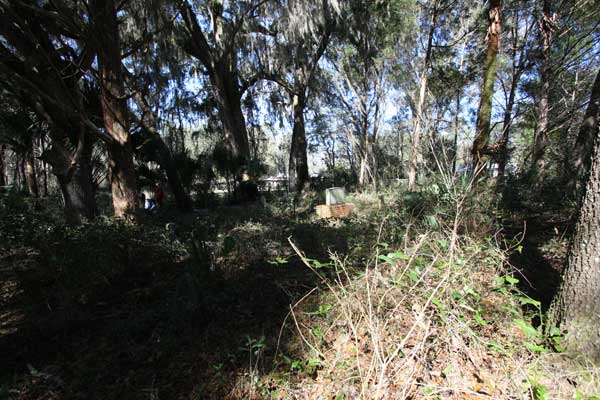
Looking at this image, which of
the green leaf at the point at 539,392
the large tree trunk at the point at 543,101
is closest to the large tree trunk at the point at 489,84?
the large tree trunk at the point at 543,101

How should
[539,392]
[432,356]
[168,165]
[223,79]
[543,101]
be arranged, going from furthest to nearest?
[223,79], [543,101], [168,165], [432,356], [539,392]

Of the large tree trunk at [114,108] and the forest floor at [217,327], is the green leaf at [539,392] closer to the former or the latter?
the forest floor at [217,327]

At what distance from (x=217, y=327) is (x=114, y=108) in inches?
134

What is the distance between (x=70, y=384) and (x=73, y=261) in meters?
1.23

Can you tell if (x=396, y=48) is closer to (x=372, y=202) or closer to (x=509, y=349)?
(x=372, y=202)

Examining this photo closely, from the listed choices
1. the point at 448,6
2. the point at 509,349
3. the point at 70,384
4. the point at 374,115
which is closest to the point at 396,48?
the point at 374,115

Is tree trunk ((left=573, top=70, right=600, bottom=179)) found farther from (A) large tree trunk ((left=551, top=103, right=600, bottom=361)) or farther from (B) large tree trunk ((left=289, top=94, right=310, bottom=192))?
(B) large tree trunk ((left=289, top=94, right=310, bottom=192))

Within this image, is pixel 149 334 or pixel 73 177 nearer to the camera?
pixel 149 334

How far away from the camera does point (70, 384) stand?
1.89 meters

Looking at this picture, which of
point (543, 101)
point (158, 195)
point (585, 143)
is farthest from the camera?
point (158, 195)

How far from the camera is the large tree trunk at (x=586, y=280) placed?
172 centimetres

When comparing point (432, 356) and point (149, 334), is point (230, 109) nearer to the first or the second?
point (149, 334)

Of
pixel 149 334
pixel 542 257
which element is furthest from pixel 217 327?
pixel 542 257

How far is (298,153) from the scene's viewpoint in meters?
12.1
